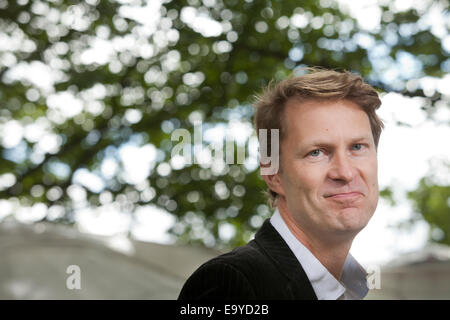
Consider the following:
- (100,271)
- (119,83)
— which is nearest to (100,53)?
(119,83)

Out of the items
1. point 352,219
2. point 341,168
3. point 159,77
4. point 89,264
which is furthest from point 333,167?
point 159,77

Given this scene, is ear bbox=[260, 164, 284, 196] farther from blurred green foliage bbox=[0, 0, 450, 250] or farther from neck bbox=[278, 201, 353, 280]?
blurred green foliage bbox=[0, 0, 450, 250]

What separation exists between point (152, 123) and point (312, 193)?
122 inches

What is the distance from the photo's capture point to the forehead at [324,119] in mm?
1254

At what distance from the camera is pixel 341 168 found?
1248 mm

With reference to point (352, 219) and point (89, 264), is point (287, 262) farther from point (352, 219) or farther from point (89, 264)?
point (89, 264)

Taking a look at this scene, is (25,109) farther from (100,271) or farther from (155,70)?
(100,271)

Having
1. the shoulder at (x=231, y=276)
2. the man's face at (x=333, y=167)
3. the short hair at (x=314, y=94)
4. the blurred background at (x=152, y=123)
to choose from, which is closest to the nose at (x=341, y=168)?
the man's face at (x=333, y=167)

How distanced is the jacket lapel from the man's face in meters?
0.09

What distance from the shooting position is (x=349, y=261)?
4.53ft

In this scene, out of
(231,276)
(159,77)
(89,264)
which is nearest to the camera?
(231,276)

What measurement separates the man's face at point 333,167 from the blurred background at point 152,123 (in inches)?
59.8

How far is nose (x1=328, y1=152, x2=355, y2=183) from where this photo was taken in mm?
1248

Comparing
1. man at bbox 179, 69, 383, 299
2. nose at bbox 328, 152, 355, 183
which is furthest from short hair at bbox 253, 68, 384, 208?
nose at bbox 328, 152, 355, 183
